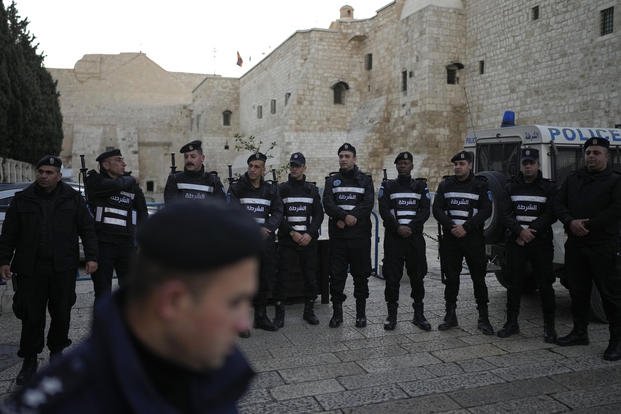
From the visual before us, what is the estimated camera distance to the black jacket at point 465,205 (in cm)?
553

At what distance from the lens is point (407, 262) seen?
5.82 meters

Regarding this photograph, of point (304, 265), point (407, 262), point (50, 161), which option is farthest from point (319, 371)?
point (50, 161)

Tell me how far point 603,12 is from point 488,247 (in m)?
13.7

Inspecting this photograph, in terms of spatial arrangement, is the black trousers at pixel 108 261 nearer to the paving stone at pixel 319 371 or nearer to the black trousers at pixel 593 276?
the paving stone at pixel 319 371

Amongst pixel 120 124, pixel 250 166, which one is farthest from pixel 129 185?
pixel 120 124

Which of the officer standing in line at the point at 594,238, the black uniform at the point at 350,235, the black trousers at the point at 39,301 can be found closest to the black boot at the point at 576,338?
the officer standing in line at the point at 594,238

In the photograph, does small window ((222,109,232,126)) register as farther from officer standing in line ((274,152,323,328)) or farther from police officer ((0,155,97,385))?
police officer ((0,155,97,385))

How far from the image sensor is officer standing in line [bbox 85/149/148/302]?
4918 millimetres

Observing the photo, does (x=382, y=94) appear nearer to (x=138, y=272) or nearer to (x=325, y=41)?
(x=325, y=41)

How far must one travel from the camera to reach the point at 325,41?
27.9 meters

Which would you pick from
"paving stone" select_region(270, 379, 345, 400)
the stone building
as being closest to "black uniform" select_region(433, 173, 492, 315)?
"paving stone" select_region(270, 379, 345, 400)

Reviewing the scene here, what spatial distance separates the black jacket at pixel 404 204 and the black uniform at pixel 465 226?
0.60ft

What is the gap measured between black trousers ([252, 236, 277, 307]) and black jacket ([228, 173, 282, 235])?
0.95 ft

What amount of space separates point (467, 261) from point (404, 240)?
73 centimetres
